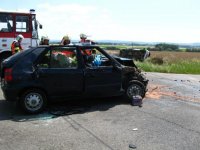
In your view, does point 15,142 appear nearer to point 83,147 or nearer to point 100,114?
point 83,147

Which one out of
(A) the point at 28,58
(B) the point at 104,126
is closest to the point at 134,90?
(B) the point at 104,126

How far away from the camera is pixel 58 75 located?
803 centimetres

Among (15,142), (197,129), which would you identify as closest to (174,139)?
(197,129)

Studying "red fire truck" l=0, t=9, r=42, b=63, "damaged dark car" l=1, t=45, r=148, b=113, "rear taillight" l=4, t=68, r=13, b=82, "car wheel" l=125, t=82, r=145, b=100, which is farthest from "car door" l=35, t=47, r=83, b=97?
"red fire truck" l=0, t=9, r=42, b=63

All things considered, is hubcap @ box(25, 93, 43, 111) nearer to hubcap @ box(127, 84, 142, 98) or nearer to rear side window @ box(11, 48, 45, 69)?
rear side window @ box(11, 48, 45, 69)

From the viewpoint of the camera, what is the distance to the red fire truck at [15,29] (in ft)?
47.3

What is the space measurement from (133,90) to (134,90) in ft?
0.09

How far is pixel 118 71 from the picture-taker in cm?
880

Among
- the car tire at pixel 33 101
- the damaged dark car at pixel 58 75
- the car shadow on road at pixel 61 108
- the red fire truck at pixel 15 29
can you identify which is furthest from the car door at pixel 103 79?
the red fire truck at pixel 15 29

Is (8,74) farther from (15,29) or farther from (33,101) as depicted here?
(15,29)

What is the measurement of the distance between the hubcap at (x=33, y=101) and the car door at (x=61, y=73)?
270mm

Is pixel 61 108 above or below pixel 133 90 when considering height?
below

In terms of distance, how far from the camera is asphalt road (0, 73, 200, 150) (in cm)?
582

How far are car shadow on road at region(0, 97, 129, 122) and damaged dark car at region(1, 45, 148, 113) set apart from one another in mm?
254
